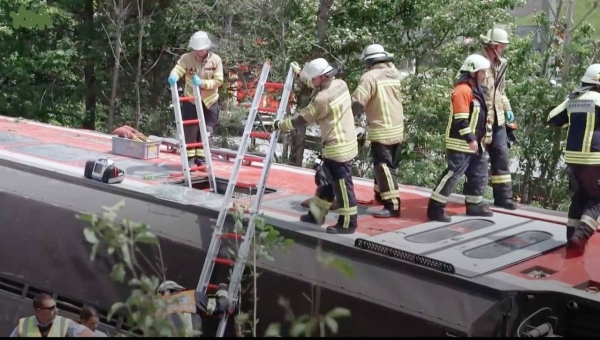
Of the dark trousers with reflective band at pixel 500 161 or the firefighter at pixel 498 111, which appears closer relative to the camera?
the firefighter at pixel 498 111

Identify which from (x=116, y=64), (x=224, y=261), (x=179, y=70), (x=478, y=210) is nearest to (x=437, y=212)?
(x=478, y=210)

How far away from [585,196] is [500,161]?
1289 mm

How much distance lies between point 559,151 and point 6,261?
7.69 m

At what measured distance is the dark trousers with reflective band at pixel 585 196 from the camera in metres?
5.41

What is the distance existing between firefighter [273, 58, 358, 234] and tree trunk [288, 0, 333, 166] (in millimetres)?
6800

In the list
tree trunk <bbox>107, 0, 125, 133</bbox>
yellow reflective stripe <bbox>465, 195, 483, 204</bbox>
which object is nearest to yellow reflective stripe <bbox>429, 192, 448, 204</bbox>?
yellow reflective stripe <bbox>465, 195, 483, 204</bbox>

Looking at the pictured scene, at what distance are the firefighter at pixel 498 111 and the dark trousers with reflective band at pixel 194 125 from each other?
2.67m

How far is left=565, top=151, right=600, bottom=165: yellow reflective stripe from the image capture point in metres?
5.39

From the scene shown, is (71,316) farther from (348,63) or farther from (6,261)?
(348,63)

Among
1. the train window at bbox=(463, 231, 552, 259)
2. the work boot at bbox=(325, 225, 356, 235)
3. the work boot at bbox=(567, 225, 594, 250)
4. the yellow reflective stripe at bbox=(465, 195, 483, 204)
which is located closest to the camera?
the train window at bbox=(463, 231, 552, 259)

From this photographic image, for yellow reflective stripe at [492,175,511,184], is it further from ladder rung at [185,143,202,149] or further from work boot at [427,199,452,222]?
ladder rung at [185,143,202,149]

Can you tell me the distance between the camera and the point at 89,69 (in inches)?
644

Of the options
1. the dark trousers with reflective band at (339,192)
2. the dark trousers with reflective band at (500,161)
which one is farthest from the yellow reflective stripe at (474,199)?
the dark trousers with reflective band at (339,192)

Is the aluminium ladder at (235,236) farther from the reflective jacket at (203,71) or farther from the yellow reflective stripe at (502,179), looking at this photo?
the yellow reflective stripe at (502,179)
